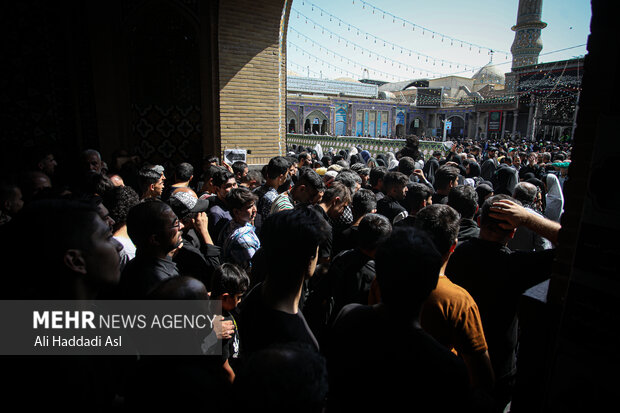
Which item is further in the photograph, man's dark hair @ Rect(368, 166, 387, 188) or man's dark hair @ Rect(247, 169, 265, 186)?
man's dark hair @ Rect(247, 169, 265, 186)

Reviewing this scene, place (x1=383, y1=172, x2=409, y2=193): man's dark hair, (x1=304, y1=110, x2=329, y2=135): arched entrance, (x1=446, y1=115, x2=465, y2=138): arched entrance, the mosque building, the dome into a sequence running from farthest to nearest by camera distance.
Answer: the dome
(x1=446, y1=115, x2=465, y2=138): arched entrance
(x1=304, y1=110, x2=329, y2=135): arched entrance
the mosque building
(x1=383, y1=172, x2=409, y2=193): man's dark hair

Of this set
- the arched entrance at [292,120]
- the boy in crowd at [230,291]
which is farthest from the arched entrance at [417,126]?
the boy in crowd at [230,291]

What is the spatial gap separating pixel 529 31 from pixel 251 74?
52.9 meters

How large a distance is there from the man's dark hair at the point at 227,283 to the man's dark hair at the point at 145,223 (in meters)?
0.47

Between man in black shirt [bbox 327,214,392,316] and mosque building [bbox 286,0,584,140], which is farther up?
mosque building [bbox 286,0,584,140]

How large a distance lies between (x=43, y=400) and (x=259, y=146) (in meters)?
6.72

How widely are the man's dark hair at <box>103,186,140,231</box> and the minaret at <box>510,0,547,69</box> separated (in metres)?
55.4

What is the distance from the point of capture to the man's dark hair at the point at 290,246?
1.59 meters

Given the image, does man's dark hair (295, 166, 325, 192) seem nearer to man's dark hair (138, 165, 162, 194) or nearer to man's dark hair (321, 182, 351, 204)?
man's dark hair (321, 182, 351, 204)

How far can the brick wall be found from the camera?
6.97 m

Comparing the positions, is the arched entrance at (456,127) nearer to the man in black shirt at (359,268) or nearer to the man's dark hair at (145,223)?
the man in black shirt at (359,268)

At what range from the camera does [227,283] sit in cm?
229

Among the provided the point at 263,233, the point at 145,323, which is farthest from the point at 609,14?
the point at 145,323

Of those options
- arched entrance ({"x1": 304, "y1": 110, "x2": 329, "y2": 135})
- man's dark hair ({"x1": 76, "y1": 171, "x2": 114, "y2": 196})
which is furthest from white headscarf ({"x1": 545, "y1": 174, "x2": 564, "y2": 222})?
arched entrance ({"x1": 304, "y1": 110, "x2": 329, "y2": 135})
